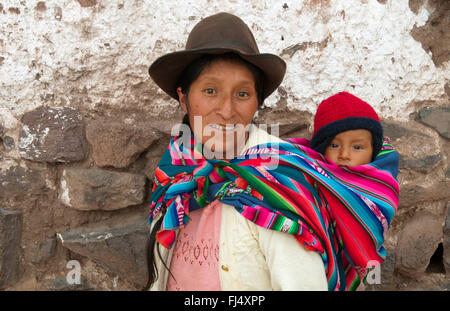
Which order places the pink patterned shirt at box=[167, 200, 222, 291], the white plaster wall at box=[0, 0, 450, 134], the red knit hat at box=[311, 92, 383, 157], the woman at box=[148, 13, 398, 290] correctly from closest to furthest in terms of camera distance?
the woman at box=[148, 13, 398, 290], the pink patterned shirt at box=[167, 200, 222, 291], the red knit hat at box=[311, 92, 383, 157], the white plaster wall at box=[0, 0, 450, 134]

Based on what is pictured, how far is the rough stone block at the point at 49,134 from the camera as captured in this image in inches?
64.0

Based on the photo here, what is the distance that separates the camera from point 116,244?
165 cm

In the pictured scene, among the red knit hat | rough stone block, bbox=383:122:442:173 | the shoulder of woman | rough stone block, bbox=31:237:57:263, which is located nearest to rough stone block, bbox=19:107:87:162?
rough stone block, bbox=31:237:57:263

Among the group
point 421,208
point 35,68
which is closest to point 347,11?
point 421,208

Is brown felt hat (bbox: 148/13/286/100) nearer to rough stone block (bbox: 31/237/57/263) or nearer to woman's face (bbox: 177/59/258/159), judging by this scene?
woman's face (bbox: 177/59/258/159)

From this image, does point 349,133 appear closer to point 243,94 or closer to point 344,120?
point 344,120

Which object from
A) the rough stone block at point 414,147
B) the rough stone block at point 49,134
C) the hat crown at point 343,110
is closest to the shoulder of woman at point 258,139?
the hat crown at point 343,110

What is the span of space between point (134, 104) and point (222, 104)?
700 mm

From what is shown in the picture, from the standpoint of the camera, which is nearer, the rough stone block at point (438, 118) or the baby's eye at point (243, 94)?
the baby's eye at point (243, 94)

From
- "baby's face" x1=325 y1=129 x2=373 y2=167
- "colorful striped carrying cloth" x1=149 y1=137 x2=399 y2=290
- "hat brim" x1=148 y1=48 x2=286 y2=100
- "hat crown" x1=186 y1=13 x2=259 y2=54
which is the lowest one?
"colorful striped carrying cloth" x1=149 y1=137 x2=399 y2=290

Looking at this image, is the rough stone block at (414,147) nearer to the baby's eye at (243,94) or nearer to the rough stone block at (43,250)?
the baby's eye at (243,94)

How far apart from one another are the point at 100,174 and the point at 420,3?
1.68m

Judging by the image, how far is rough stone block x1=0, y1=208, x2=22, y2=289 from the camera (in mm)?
1649

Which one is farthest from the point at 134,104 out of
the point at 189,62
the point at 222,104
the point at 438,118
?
the point at 438,118
